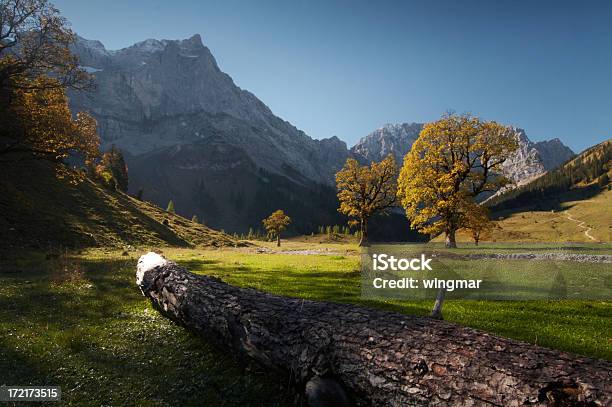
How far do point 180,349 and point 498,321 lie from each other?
11.8 m

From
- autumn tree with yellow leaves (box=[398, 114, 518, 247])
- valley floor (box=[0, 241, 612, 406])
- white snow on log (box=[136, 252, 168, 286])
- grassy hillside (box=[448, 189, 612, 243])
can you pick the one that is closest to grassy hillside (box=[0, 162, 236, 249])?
valley floor (box=[0, 241, 612, 406])

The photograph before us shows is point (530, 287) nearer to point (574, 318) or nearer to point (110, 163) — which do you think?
point (574, 318)

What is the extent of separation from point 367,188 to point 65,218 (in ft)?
157

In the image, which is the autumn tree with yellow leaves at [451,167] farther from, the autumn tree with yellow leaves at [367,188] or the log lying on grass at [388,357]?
the log lying on grass at [388,357]

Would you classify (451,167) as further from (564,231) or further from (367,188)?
(564,231)

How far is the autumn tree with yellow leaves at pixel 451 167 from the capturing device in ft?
125

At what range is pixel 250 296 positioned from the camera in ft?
34.6

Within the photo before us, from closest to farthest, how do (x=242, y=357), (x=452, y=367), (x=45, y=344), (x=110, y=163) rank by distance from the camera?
(x=452, y=367)
(x=242, y=357)
(x=45, y=344)
(x=110, y=163)

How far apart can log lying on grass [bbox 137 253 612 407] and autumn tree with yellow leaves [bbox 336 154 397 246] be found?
5280 cm

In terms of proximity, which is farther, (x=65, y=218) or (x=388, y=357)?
(x=65, y=218)

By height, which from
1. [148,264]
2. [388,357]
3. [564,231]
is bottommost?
[388,357]

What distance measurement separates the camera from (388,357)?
261 inches

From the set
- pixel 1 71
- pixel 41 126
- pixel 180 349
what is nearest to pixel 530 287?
pixel 180 349

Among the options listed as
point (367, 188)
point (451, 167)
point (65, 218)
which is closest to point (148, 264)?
point (451, 167)
